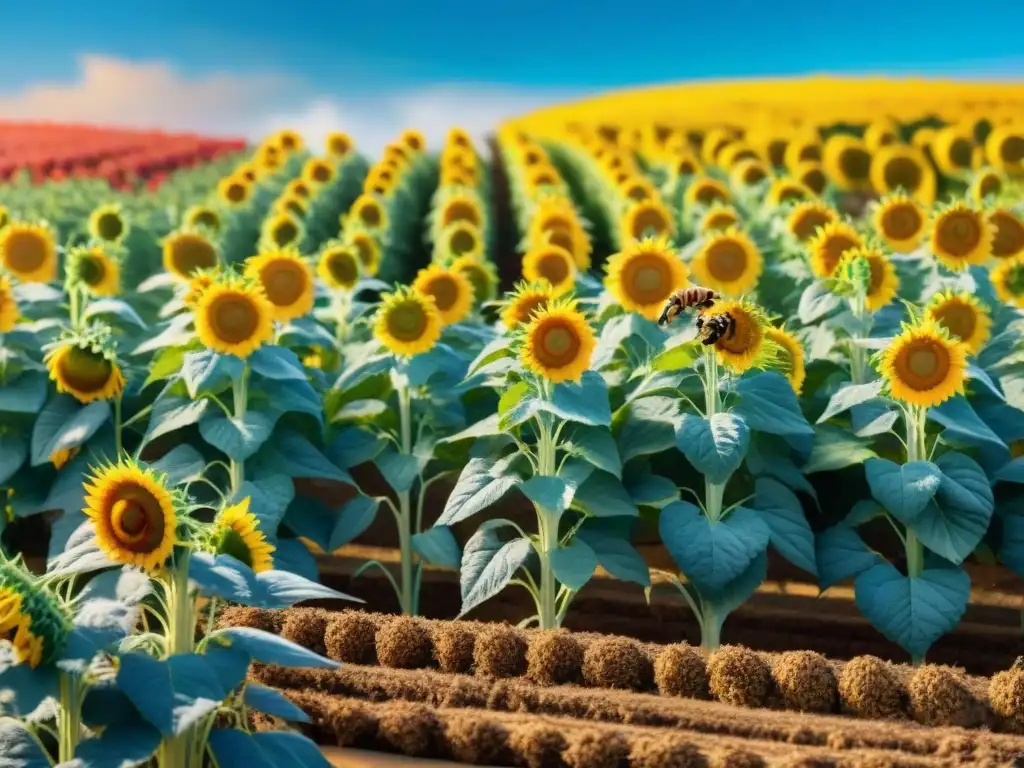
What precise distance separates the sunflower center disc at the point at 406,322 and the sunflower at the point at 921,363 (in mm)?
1216

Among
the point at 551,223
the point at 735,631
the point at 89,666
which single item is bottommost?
the point at 735,631

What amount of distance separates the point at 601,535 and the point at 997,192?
5.18m

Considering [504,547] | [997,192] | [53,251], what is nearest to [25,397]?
[53,251]

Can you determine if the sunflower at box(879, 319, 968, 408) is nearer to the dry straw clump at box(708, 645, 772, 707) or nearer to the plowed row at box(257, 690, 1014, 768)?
the dry straw clump at box(708, 645, 772, 707)

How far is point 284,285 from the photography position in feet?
13.1

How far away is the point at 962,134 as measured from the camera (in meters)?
12.1

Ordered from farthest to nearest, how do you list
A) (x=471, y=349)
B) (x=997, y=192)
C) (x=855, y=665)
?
(x=997, y=192), (x=471, y=349), (x=855, y=665)

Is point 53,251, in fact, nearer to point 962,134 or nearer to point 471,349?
point 471,349

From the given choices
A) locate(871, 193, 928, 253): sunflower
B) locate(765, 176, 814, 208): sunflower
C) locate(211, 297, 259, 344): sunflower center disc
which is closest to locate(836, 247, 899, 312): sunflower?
locate(871, 193, 928, 253): sunflower

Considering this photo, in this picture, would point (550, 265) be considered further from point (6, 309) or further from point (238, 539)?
point (238, 539)

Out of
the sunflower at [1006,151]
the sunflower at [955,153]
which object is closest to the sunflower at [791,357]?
the sunflower at [1006,151]

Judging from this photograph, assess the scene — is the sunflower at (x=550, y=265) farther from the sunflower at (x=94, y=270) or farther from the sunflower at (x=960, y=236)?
the sunflower at (x=94, y=270)

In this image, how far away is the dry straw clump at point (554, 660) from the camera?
2.45 metres

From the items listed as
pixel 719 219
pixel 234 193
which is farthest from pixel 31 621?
pixel 234 193
